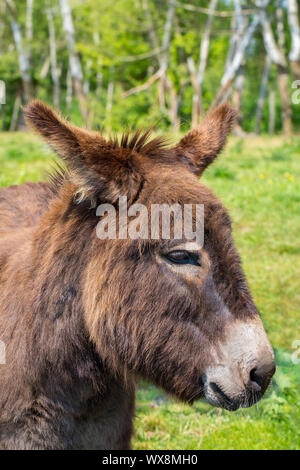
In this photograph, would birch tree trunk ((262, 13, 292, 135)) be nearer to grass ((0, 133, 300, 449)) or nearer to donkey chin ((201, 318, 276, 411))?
grass ((0, 133, 300, 449))

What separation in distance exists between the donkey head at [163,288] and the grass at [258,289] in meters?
0.29

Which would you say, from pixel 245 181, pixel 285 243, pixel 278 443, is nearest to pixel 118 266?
pixel 278 443

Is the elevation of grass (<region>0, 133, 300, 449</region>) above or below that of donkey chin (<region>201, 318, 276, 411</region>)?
below

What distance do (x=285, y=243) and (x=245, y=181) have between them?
2.51 meters

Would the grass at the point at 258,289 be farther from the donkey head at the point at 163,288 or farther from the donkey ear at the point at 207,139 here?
the donkey ear at the point at 207,139

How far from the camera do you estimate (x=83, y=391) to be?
9.36 ft

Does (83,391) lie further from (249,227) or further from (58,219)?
(249,227)

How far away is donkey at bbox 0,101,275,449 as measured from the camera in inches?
98.8

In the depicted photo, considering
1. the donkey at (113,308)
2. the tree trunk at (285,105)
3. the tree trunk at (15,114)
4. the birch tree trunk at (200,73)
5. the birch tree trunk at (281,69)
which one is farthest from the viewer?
the tree trunk at (15,114)

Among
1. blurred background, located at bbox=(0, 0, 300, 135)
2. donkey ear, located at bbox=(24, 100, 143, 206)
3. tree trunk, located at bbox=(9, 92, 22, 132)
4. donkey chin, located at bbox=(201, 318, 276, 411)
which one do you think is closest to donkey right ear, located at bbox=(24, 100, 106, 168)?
donkey ear, located at bbox=(24, 100, 143, 206)

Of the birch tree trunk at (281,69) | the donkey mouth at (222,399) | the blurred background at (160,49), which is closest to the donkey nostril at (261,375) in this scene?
the donkey mouth at (222,399)

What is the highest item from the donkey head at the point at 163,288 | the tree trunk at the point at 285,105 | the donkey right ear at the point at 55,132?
the donkey right ear at the point at 55,132
